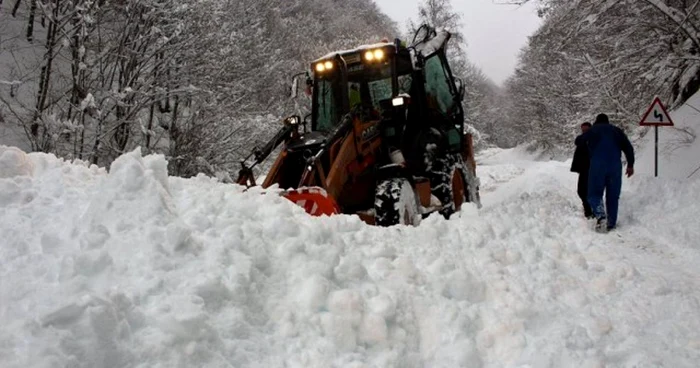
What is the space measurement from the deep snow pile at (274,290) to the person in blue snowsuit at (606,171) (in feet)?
7.68

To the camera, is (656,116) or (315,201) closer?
(315,201)

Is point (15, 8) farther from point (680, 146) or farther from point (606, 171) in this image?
point (680, 146)

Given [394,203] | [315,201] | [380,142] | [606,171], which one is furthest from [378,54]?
[606,171]

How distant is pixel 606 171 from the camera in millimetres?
6789

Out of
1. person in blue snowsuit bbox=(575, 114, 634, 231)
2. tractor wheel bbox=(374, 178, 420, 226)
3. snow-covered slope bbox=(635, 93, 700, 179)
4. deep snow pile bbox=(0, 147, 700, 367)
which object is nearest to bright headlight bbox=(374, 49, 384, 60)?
tractor wheel bbox=(374, 178, 420, 226)

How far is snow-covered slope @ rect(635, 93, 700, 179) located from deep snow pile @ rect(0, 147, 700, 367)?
5972mm

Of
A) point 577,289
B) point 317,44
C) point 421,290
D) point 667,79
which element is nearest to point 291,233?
point 421,290

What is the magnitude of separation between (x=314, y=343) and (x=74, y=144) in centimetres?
889

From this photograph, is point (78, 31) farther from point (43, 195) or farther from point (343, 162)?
point (43, 195)

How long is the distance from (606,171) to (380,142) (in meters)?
2.95

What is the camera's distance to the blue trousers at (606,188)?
6.70 metres

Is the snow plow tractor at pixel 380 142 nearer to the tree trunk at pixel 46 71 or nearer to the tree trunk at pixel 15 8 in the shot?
the tree trunk at pixel 46 71

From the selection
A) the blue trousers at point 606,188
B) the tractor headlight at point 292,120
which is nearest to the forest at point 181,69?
the tractor headlight at point 292,120

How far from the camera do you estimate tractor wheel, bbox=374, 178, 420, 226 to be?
5.90m
